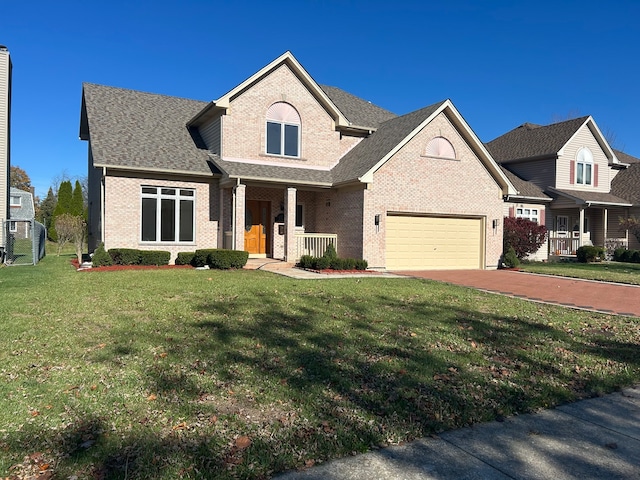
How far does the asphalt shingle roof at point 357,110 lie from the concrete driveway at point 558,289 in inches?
318

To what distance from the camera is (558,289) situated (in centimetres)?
1326

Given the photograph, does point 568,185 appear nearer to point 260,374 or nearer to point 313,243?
point 313,243

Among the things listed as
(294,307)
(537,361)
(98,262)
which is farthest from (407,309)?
(98,262)

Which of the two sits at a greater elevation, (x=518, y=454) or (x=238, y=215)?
(x=238, y=215)

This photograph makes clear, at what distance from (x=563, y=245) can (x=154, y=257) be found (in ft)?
72.2

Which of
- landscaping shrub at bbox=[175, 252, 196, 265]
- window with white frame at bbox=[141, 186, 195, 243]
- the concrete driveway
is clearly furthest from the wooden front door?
the concrete driveway

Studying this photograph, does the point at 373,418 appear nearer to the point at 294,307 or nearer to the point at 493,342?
the point at 493,342

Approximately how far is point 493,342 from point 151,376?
4.57m

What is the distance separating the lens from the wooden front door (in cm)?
1964

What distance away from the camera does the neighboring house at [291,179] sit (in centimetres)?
1739

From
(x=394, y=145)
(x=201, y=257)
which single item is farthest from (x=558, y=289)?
(x=201, y=257)

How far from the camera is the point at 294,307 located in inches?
355

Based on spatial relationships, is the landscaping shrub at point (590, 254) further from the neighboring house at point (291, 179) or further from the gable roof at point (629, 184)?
the neighboring house at point (291, 179)

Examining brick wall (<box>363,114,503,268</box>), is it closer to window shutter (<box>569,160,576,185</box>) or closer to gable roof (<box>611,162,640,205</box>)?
window shutter (<box>569,160,576,185</box>)
